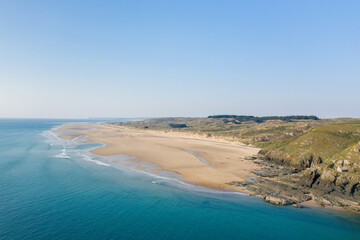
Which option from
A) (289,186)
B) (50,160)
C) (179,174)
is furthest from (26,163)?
(289,186)

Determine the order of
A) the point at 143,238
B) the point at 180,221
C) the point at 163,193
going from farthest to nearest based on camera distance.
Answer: the point at 163,193
the point at 180,221
the point at 143,238

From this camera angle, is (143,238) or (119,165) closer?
(143,238)

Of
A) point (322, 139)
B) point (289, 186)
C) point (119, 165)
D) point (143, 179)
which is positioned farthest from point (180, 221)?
point (322, 139)

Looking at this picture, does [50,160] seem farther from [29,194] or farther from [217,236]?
[217,236]

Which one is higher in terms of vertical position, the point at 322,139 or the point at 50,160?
the point at 322,139

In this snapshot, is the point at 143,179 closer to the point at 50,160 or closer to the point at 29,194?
the point at 29,194

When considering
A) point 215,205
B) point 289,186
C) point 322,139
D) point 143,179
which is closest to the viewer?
point 215,205
